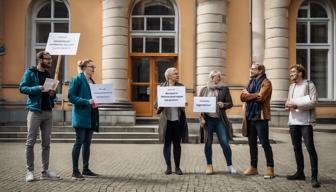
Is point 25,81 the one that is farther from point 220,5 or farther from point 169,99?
point 220,5

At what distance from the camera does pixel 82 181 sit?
30.1 ft

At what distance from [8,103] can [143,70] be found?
597 cm

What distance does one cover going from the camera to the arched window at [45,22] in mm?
22703

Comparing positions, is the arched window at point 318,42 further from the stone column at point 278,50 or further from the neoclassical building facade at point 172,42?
the stone column at point 278,50

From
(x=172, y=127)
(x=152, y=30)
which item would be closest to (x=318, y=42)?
(x=152, y=30)

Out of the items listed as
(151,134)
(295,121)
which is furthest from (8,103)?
(295,121)

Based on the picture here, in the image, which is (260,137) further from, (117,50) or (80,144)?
(117,50)

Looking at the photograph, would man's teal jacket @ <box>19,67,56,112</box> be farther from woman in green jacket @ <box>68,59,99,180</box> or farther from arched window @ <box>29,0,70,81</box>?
arched window @ <box>29,0,70,81</box>

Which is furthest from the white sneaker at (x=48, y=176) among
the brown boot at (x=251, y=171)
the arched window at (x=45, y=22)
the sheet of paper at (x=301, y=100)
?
the arched window at (x=45, y=22)

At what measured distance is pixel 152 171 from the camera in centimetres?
1049

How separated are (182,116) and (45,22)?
14231mm

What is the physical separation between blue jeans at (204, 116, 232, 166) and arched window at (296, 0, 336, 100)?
1340cm

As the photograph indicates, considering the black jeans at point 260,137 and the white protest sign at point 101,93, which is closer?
the black jeans at point 260,137

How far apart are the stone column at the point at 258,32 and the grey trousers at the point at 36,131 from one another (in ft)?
46.5
